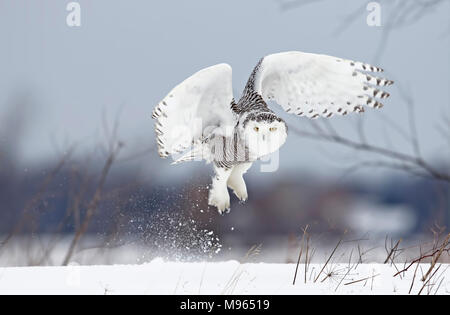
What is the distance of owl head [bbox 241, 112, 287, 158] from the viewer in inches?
95.3

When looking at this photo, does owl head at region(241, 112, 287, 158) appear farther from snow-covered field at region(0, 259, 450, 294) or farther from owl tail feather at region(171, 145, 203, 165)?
snow-covered field at region(0, 259, 450, 294)

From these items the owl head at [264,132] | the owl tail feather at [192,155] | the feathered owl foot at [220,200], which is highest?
the owl head at [264,132]

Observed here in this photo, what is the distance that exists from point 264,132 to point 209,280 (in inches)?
30.9

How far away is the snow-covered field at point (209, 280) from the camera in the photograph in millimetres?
2031

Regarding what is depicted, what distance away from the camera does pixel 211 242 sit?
3127 mm

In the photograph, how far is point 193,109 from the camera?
2.76m

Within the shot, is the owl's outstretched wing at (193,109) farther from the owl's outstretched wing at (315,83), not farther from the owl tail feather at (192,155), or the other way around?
the owl's outstretched wing at (315,83)

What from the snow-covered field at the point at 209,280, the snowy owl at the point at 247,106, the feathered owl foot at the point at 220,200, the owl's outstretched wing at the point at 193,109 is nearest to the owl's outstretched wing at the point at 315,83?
the snowy owl at the point at 247,106

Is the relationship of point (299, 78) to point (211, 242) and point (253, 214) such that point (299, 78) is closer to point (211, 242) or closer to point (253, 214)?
point (211, 242)

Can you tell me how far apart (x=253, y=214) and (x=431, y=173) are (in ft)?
18.2

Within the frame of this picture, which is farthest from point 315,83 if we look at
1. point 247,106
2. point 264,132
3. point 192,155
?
point 192,155

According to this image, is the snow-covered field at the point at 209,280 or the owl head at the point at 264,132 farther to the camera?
the owl head at the point at 264,132

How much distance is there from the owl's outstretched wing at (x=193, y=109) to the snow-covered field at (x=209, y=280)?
717 millimetres

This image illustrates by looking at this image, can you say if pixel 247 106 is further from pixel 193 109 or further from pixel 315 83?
pixel 315 83
